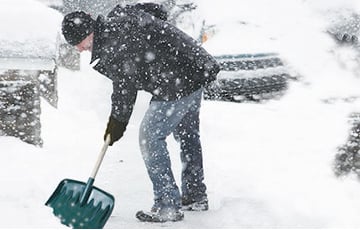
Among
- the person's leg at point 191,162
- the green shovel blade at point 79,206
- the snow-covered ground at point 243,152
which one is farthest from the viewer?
the person's leg at point 191,162

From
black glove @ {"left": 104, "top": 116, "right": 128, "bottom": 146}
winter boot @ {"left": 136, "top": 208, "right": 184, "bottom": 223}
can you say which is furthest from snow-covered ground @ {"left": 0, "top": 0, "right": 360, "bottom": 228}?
black glove @ {"left": 104, "top": 116, "right": 128, "bottom": 146}

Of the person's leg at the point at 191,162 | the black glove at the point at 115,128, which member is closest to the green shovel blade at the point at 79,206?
the black glove at the point at 115,128

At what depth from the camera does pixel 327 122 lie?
25.5ft

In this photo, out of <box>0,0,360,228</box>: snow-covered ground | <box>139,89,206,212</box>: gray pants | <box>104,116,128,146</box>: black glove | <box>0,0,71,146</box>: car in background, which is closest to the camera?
<box>104,116,128,146</box>: black glove

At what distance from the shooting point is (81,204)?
4.14 metres

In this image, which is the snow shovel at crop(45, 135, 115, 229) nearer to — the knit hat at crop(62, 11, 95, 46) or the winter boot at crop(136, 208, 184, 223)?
the winter boot at crop(136, 208, 184, 223)

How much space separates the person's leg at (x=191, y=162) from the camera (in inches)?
187

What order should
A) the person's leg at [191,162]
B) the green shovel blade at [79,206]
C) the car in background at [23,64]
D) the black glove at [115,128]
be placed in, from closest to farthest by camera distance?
1. the green shovel blade at [79,206]
2. the black glove at [115,128]
3. the person's leg at [191,162]
4. the car in background at [23,64]

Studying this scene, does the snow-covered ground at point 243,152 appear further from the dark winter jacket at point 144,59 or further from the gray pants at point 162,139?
the dark winter jacket at point 144,59

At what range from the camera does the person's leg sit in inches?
Answer: 187

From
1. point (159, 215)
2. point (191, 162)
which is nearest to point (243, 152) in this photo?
point (191, 162)

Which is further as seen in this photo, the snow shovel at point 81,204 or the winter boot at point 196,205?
the winter boot at point 196,205

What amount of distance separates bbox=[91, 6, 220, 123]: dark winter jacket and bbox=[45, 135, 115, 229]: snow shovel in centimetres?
38

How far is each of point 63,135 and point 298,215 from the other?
2875 millimetres
